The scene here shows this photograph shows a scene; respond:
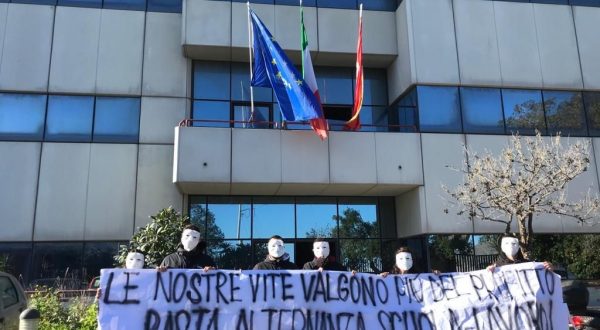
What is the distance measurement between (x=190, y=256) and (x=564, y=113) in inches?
→ 618

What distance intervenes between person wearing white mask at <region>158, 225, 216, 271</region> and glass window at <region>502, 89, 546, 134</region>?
44.8ft

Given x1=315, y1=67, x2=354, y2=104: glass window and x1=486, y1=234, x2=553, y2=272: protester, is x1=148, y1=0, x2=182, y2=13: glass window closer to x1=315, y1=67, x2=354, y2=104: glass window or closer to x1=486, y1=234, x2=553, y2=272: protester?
x1=315, y1=67, x2=354, y2=104: glass window

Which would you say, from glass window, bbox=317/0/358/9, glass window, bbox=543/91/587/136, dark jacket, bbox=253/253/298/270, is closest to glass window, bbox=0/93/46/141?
glass window, bbox=317/0/358/9

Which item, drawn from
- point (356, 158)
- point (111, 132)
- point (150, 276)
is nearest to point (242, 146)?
point (356, 158)

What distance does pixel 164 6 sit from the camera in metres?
17.7

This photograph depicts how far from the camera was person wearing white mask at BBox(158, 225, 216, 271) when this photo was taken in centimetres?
633

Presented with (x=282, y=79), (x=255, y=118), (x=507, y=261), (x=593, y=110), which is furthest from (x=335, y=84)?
(x=507, y=261)

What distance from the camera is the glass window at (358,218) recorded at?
57.5 feet

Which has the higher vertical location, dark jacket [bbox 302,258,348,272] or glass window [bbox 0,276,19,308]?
dark jacket [bbox 302,258,348,272]

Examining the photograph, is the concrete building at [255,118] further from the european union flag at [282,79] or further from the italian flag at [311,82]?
the european union flag at [282,79]

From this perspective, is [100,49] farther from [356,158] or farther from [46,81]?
[356,158]

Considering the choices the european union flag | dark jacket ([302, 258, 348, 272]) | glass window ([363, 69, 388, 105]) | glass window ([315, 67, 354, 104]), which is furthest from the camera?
glass window ([363, 69, 388, 105])

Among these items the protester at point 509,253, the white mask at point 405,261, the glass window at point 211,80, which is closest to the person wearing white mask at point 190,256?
the white mask at point 405,261

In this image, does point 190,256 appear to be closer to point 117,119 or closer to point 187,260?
→ point 187,260
